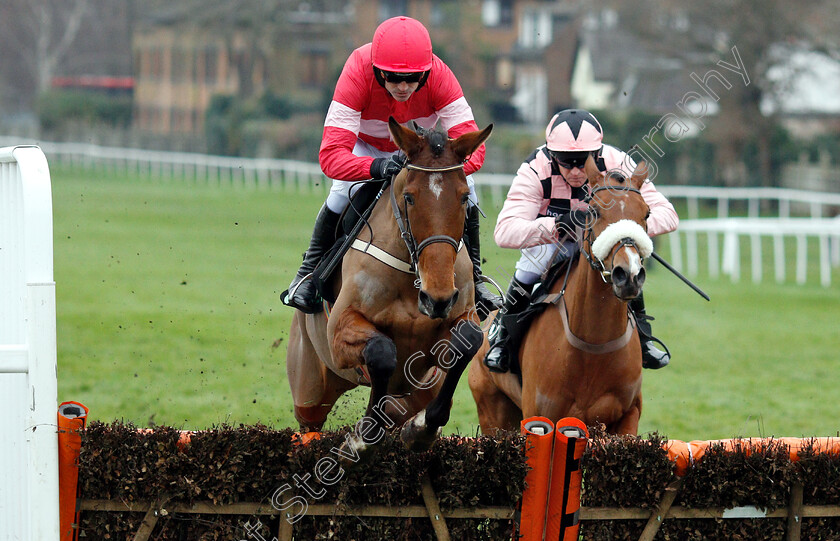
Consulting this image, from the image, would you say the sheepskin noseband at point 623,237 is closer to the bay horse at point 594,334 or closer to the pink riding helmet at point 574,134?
the bay horse at point 594,334

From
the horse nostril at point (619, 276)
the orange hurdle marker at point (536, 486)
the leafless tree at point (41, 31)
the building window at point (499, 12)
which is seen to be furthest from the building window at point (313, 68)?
the orange hurdle marker at point (536, 486)

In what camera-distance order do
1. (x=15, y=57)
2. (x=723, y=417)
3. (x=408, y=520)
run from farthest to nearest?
(x=15, y=57) < (x=723, y=417) < (x=408, y=520)

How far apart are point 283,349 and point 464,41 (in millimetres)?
26822

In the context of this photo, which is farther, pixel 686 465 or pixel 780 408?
pixel 780 408

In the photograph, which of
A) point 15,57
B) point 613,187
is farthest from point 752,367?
point 15,57

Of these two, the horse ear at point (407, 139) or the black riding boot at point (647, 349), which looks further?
the black riding boot at point (647, 349)

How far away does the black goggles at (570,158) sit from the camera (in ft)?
14.2

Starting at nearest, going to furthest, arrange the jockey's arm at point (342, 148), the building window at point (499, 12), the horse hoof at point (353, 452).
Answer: the horse hoof at point (353, 452) → the jockey's arm at point (342, 148) → the building window at point (499, 12)

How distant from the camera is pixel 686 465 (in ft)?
11.4

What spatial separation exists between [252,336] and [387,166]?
621cm

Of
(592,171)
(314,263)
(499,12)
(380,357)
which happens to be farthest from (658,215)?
(499,12)

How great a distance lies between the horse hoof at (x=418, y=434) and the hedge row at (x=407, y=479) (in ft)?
0.30

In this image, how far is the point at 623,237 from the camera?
12.1ft

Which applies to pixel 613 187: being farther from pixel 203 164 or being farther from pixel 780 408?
pixel 203 164
